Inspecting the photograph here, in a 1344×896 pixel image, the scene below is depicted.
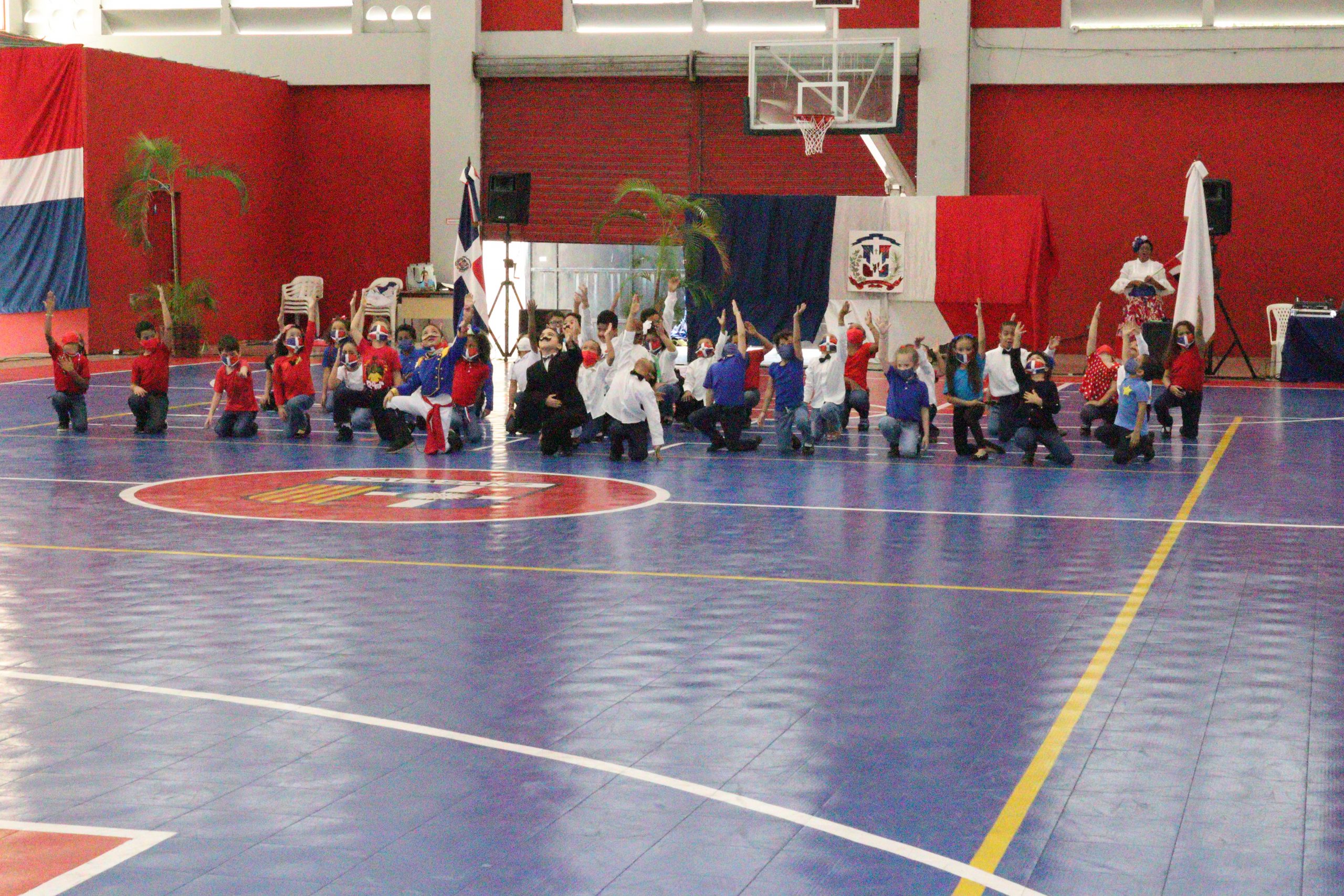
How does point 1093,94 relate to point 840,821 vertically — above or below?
above

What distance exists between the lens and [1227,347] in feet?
109

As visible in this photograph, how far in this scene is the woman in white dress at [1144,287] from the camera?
93.4 feet

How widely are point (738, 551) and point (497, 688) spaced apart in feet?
14.5

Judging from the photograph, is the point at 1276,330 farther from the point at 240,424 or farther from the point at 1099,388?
the point at 240,424

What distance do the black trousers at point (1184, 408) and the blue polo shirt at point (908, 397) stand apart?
319 centimetres

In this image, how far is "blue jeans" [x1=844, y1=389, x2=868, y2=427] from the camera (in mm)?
20797

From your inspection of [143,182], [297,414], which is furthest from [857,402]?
[143,182]

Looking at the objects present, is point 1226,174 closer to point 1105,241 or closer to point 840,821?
point 1105,241

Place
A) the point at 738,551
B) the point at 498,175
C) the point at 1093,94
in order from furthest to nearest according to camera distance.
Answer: the point at 1093,94 < the point at 498,175 < the point at 738,551

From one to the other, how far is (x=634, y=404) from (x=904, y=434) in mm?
3022

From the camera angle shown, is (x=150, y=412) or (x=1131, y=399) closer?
(x=1131, y=399)

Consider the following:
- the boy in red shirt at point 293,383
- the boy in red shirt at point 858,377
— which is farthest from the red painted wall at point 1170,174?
the boy in red shirt at point 293,383

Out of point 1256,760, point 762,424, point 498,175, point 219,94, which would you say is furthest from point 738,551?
point 219,94

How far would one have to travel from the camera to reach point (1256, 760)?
7.30m
